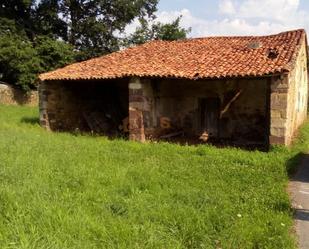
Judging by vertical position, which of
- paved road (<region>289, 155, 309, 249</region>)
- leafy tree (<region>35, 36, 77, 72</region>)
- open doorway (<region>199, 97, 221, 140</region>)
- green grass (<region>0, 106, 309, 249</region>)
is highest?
leafy tree (<region>35, 36, 77, 72</region>)

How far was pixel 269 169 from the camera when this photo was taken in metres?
9.85

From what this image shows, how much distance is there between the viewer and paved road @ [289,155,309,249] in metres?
5.99

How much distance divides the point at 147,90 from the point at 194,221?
9.04 metres

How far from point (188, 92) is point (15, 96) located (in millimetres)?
14974

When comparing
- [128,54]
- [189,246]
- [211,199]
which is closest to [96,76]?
[128,54]

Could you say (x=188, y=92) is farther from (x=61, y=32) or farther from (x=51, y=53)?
(x=61, y=32)

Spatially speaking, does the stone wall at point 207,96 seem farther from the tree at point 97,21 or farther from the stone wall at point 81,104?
the tree at point 97,21

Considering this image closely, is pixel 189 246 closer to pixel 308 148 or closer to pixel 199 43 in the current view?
pixel 308 148

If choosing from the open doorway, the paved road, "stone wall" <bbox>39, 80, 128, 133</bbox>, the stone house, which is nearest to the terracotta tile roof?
the stone house

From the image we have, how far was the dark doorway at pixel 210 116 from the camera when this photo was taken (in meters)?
16.3

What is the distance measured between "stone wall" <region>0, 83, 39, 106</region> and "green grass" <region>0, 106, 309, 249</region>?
54.3ft

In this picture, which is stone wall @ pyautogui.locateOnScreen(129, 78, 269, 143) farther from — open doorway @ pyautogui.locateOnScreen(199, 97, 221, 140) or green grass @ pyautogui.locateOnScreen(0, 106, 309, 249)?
green grass @ pyautogui.locateOnScreen(0, 106, 309, 249)

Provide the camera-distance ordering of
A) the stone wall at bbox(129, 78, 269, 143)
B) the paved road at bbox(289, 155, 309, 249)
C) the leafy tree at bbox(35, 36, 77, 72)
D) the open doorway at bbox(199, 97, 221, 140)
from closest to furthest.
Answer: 1. the paved road at bbox(289, 155, 309, 249)
2. the stone wall at bbox(129, 78, 269, 143)
3. the open doorway at bbox(199, 97, 221, 140)
4. the leafy tree at bbox(35, 36, 77, 72)

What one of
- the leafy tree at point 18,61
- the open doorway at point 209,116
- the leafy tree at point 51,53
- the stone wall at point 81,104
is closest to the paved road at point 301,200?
the open doorway at point 209,116
